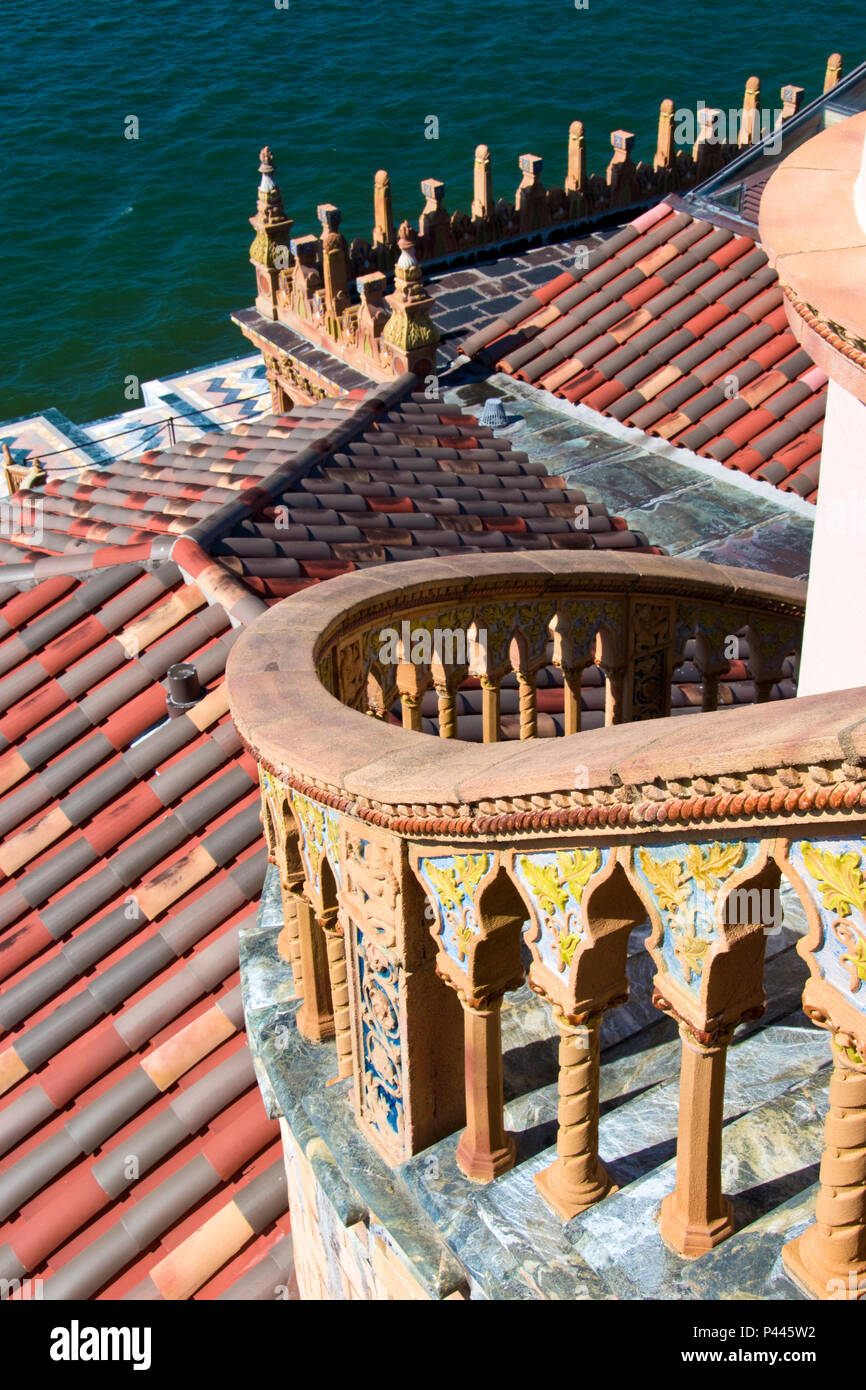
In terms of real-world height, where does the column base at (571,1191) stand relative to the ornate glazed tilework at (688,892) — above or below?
below

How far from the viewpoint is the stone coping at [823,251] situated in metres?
4.65

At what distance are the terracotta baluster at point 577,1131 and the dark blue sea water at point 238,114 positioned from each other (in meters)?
40.9

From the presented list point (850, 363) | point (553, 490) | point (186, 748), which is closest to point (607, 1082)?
point (850, 363)

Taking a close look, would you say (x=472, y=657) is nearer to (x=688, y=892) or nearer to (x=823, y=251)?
(x=823, y=251)

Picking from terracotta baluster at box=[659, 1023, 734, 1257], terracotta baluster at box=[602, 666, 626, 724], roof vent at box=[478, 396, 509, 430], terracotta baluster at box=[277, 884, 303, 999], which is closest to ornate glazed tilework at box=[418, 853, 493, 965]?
terracotta baluster at box=[659, 1023, 734, 1257]

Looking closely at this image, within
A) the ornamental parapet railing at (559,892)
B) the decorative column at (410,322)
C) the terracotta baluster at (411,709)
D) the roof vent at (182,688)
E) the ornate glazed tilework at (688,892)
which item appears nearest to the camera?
the ornamental parapet railing at (559,892)

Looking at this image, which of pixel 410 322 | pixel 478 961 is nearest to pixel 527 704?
pixel 478 961

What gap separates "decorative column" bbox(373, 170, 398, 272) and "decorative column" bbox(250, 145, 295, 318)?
271 centimetres

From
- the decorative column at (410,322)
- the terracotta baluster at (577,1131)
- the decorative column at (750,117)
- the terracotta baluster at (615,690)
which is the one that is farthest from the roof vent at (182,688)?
the decorative column at (750,117)

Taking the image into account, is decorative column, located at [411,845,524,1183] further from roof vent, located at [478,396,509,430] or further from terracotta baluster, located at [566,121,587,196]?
terracotta baluster, located at [566,121,587,196]

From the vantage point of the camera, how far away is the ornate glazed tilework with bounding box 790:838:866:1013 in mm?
2926

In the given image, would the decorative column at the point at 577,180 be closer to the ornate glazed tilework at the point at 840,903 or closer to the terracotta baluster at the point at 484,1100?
the terracotta baluster at the point at 484,1100

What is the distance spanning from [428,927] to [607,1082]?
100 cm

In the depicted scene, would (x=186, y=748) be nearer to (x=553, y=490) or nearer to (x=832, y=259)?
(x=832, y=259)
